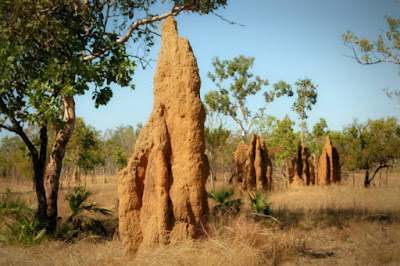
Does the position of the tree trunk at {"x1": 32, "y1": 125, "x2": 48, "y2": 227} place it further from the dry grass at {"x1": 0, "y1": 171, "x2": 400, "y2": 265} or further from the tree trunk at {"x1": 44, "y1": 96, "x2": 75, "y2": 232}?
the dry grass at {"x1": 0, "y1": 171, "x2": 400, "y2": 265}

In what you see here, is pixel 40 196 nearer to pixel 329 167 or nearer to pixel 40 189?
pixel 40 189

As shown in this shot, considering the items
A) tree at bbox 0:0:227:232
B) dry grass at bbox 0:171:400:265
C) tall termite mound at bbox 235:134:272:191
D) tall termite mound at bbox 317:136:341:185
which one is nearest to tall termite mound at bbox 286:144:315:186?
tall termite mound at bbox 317:136:341:185

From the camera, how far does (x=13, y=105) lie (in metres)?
9.29

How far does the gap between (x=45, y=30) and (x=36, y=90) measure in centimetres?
209

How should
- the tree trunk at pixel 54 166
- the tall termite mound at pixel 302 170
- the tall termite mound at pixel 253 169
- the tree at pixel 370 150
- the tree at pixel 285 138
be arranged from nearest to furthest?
1. the tree trunk at pixel 54 166
2. the tall termite mound at pixel 253 169
3. the tree at pixel 370 150
4. the tall termite mound at pixel 302 170
5. the tree at pixel 285 138

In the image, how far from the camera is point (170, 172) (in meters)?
6.54

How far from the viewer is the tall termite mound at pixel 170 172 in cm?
624

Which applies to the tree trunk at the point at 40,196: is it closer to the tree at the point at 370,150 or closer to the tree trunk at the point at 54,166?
the tree trunk at the point at 54,166

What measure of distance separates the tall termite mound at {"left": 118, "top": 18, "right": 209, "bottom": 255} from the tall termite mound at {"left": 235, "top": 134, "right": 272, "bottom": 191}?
12915mm

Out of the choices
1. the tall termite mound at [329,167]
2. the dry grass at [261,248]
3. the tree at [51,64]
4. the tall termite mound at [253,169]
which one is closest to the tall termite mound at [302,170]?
the tall termite mound at [329,167]

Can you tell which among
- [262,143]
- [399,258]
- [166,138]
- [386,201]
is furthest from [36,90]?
[262,143]

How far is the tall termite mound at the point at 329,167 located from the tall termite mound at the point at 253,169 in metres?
4.87

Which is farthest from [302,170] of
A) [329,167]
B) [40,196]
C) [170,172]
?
[170,172]

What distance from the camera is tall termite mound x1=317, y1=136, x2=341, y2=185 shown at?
22.6 m
